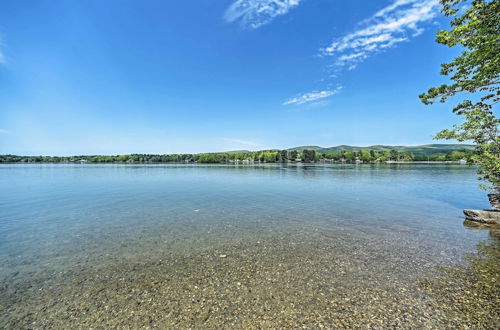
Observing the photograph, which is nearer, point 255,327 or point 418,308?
point 255,327

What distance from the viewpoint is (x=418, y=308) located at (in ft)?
20.6

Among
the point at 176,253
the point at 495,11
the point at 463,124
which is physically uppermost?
the point at 495,11

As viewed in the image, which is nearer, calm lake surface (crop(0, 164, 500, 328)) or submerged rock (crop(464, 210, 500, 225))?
calm lake surface (crop(0, 164, 500, 328))

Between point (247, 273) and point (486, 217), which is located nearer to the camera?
point (247, 273)

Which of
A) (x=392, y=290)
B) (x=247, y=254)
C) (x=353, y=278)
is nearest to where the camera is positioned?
(x=392, y=290)

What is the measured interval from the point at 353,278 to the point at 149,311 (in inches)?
288

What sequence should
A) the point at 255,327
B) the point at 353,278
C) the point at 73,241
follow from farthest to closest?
the point at 73,241 < the point at 353,278 < the point at 255,327

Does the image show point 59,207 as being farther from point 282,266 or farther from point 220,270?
point 282,266

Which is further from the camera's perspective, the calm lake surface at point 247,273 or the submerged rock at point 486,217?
the submerged rock at point 486,217


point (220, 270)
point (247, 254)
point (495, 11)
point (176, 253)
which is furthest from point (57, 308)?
point (495, 11)

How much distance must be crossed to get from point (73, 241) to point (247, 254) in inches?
415

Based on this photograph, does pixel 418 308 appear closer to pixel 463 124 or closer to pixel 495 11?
pixel 495 11

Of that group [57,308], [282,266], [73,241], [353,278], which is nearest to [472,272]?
[353,278]

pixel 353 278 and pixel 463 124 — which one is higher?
pixel 463 124
